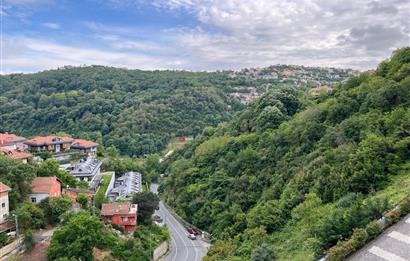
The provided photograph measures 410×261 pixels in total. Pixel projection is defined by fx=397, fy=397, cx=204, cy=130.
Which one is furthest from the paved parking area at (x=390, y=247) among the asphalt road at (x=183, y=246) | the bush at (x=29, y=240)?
the asphalt road at (x=183, y=246)

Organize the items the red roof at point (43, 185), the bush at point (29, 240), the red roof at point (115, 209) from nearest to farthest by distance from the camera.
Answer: the bush at point (29, 240) → the red roof at point (43, 185) → the red roof at point (115, 209)

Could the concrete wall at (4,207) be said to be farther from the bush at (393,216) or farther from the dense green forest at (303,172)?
the bush at (393,216)

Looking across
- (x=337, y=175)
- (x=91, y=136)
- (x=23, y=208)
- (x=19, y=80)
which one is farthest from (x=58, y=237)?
(x=19, y=80)

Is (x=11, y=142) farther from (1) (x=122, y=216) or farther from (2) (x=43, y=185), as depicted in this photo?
(1) (x=122, y=216)

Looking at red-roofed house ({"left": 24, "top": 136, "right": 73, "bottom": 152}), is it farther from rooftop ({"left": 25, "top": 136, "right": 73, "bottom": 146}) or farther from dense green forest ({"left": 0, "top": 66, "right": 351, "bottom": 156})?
dense green forest ({"left": 0, "top": 66, "right": 351, "bottom": 156})

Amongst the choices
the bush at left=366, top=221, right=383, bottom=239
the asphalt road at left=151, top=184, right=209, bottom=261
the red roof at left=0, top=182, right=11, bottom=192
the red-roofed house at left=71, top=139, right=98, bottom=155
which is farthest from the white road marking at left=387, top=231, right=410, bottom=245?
the red-roofed house at left=71, top=139, right=98, bottom=155

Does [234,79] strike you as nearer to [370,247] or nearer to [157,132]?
[157,132]
